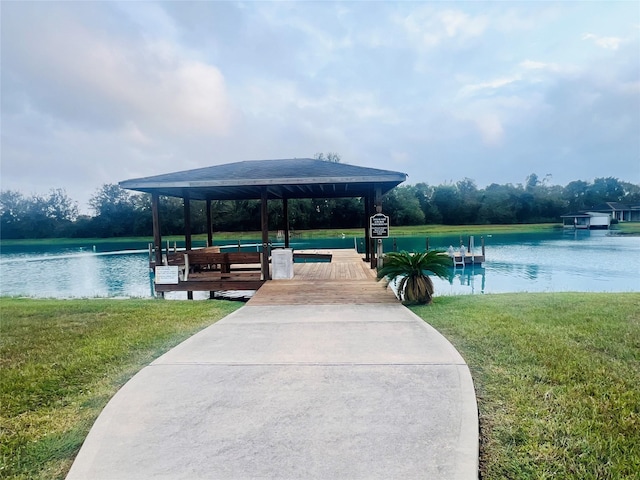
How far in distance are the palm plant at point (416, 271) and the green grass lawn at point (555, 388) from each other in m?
1.17

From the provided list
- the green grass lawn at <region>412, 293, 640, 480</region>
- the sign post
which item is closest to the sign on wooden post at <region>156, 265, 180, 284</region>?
the sign post

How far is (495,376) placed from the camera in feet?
9.55

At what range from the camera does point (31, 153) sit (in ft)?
108

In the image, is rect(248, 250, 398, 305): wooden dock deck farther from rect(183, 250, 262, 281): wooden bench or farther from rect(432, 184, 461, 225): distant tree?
rect(432, 184, 461, 225): distant tree

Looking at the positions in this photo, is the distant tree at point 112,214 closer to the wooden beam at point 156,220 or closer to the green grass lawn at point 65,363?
the wooden beam at point 156,220

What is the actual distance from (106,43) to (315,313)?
1308cm

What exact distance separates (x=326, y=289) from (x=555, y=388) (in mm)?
4598

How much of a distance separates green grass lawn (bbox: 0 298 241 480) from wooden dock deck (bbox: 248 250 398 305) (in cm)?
85

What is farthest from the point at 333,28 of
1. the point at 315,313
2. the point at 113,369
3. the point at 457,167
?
the point at 457,167

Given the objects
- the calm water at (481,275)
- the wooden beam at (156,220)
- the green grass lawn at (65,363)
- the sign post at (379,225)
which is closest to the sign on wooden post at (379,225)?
the sign post at (379,225)

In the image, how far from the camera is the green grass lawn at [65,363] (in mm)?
2143

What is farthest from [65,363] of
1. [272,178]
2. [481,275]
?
[481,275]

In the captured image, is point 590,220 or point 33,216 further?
point 590,220

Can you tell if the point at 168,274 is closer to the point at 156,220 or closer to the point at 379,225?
the point at 156,220
